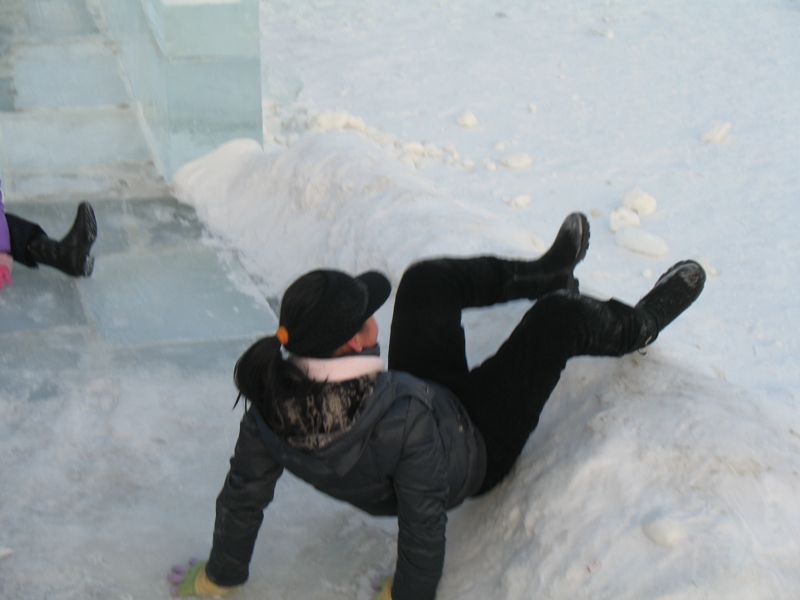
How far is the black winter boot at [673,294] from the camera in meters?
2.19

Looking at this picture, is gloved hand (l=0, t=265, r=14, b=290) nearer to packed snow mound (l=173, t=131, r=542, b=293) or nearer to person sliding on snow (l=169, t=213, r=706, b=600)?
packed snow mound (l=173, t=131, r=542, b=293)

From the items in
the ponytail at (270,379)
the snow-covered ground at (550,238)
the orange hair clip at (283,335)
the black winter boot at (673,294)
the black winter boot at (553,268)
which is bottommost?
the snow-covered ground at (550,238)

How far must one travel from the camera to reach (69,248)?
3359 mm

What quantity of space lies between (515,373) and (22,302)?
2029 mm

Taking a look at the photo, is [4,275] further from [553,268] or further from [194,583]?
[553,268]

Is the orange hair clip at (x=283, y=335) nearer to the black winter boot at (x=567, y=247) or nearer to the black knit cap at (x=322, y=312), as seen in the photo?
the black knit cap at (x=322, y=312)

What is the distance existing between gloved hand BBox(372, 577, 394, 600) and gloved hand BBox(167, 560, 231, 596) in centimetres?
33

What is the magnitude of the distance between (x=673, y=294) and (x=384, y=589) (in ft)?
3.22

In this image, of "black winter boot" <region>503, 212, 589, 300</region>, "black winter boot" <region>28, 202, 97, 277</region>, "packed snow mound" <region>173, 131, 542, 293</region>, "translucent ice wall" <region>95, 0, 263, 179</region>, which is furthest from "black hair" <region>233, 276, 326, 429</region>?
"translucent ice wall" <region>95, 0, 263, 179</region>

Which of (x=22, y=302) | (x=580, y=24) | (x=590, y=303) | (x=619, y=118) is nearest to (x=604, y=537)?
(x=590, y=303)

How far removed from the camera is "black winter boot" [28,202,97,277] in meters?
3.35

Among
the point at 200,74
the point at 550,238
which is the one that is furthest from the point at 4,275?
the point at 550,238

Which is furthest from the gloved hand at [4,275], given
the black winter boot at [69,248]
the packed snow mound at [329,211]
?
the packed snow mound at [329,211]

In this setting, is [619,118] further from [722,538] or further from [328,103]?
[722,538]
